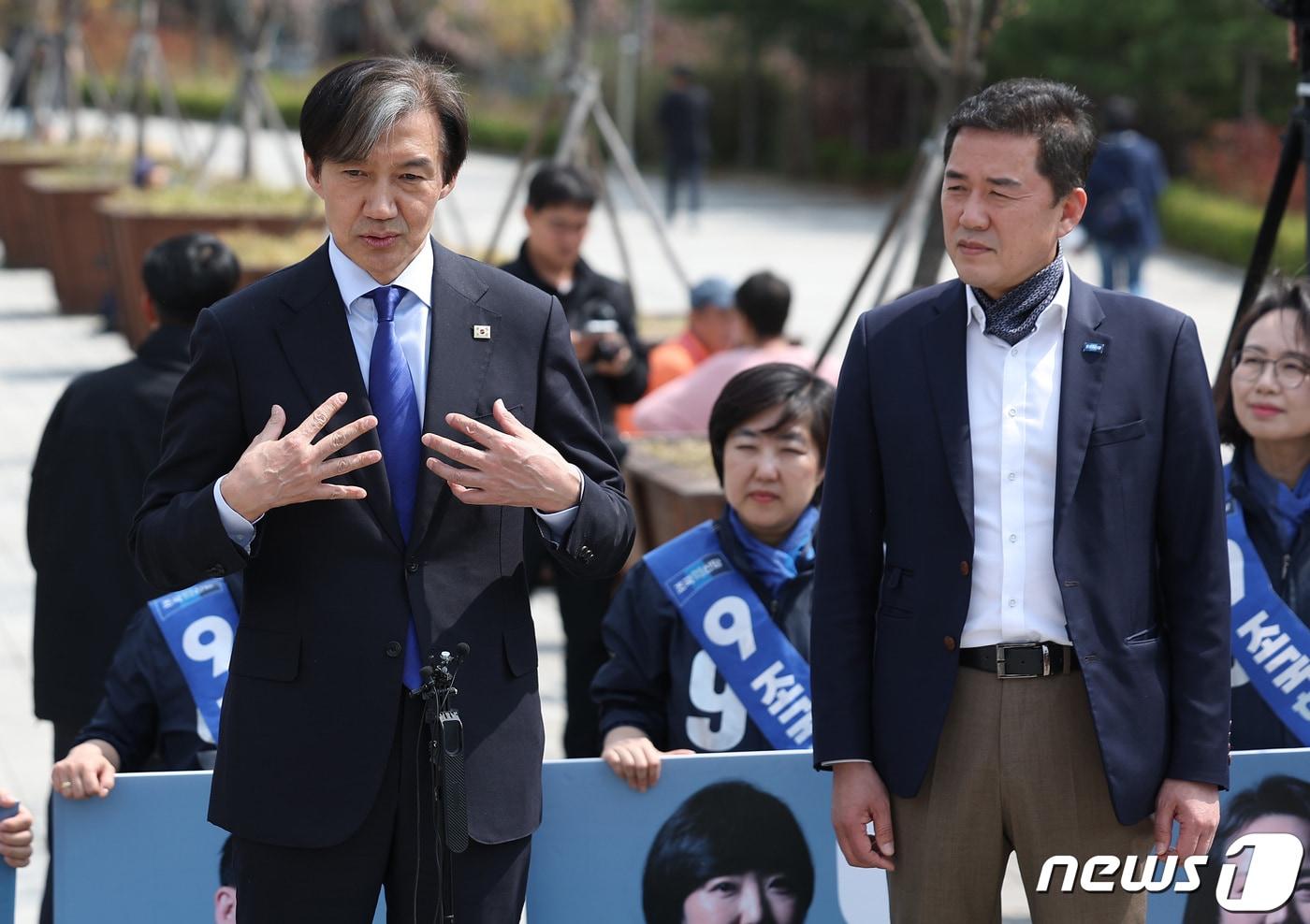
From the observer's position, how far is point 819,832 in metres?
3.38

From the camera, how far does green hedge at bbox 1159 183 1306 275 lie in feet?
59.3

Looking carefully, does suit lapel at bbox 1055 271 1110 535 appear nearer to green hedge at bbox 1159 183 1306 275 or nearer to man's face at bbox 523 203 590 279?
man's face at bbox 523 203 590 279

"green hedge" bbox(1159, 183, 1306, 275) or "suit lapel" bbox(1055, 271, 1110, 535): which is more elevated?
"suit lapel" bbox(1055, 271, 1110, 535)

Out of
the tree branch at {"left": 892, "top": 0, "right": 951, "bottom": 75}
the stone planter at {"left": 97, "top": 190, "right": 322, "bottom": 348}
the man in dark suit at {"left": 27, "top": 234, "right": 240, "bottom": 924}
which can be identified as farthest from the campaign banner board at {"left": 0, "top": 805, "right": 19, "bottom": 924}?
the stone planter at {"left": 97, "top": 190, "right": 322, "bottom": 348}

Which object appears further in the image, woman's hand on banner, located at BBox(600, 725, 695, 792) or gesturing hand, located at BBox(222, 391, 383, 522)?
woman's hand on banner, located at BBox(600, 725, 695, 792)

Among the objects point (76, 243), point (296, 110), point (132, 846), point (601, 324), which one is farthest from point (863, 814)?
point (296, 110)

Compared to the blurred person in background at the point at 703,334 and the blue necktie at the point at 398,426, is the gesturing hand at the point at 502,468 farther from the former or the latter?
the blurred person in background at the point at 703,334

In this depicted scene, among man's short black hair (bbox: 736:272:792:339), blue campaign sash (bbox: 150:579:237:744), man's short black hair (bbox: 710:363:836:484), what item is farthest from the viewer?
man's short black hair (bbox: 736:272:792:339)

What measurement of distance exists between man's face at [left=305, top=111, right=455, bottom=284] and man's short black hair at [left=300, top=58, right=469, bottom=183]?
14 mm

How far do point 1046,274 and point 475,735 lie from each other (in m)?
1.08

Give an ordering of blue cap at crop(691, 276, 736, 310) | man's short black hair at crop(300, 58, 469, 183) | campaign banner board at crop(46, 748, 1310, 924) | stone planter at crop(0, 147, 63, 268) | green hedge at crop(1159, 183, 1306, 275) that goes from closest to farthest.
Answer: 1. man's short black hair at crop(300, 58, 469, 183)
2. campaign banner board at crop(46, 748, 1310, 924)
3. blue cap at crop(691, 276, 736, 310)
4. stone planter at crop(0, 147, 63, 268)
5. green hedge at crop(1159, 183, 1306, 275)

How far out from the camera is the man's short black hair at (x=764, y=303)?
6.71 m

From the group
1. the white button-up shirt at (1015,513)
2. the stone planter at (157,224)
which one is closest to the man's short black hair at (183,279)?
the white button-up shirt at (1015,513)

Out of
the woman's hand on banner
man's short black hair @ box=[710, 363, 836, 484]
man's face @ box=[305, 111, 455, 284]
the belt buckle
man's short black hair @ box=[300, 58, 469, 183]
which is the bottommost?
the woman's hand on banner
